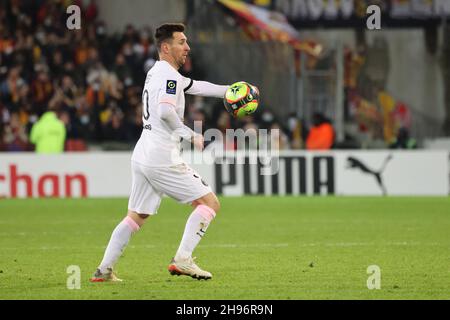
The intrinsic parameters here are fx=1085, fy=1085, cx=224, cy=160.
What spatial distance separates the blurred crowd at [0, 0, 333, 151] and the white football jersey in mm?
13437

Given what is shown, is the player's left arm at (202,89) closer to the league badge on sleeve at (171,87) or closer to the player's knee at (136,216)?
the league badge on sleeve at (171,87)

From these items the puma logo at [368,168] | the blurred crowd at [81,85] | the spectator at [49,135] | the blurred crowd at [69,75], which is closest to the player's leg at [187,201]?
the puma logo at [368,168]

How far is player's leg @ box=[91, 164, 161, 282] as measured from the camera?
932 centimetres

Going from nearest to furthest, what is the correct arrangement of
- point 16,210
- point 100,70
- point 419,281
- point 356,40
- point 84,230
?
1. point 419,281
2. point 84,230
3. point 16,210
4. point 100,70
5. point 356,40

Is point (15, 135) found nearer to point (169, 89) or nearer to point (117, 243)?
point (117, 243)

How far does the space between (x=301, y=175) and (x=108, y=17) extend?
9502 millimetres

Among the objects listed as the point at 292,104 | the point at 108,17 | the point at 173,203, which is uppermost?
the point at 108,17

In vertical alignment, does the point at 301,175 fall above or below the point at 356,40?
below

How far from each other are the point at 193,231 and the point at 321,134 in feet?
43.6

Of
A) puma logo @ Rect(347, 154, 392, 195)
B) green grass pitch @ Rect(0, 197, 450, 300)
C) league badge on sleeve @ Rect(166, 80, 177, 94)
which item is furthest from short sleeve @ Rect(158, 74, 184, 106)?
puma logo @ Rect(347, 154, 392, 195)
